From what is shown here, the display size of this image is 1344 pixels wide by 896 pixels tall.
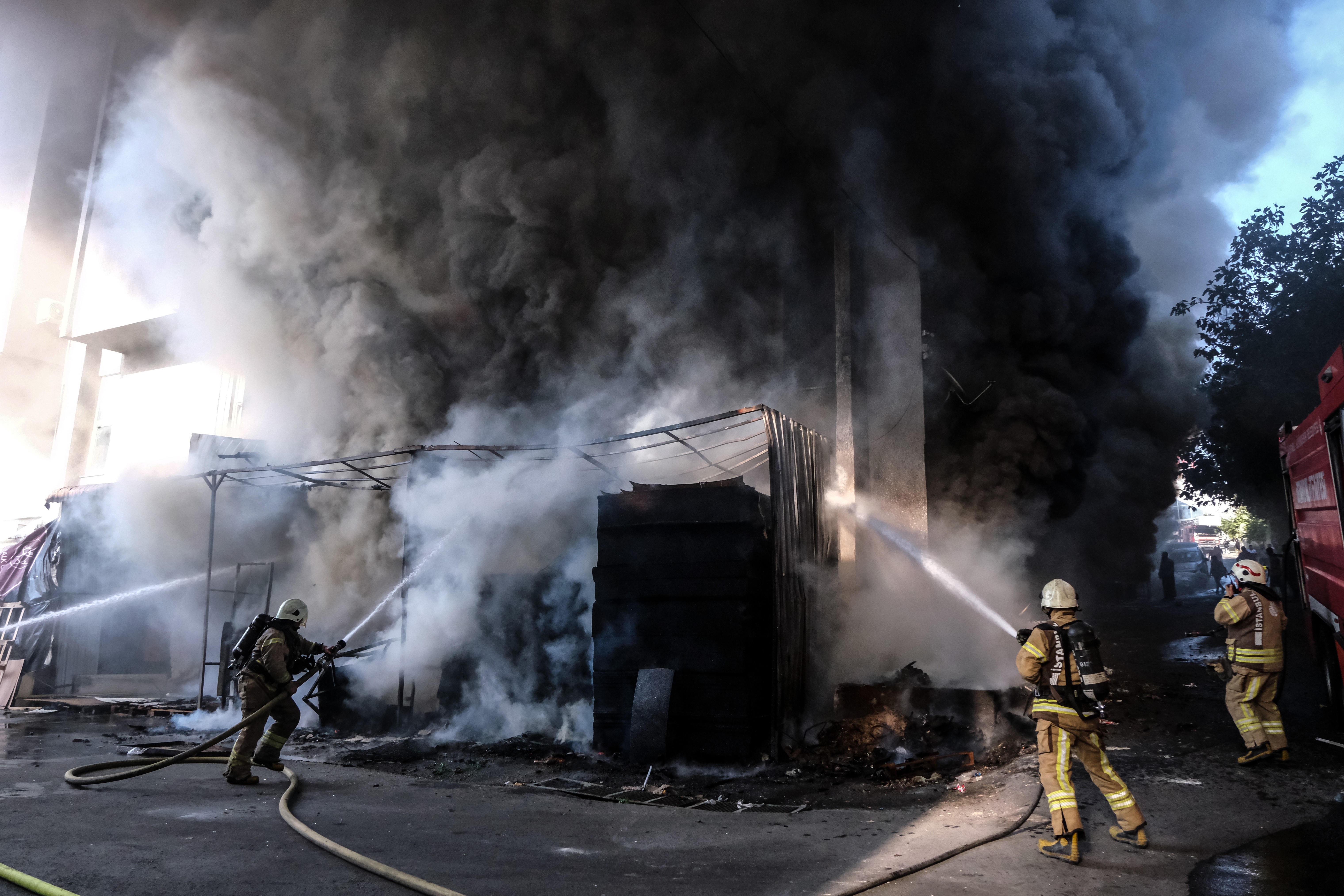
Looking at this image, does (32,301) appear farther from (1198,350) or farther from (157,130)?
(1198,350)

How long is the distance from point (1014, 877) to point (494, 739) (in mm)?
6130

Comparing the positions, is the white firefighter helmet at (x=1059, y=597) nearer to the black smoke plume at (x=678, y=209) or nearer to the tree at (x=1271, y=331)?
the black smoke plume at (x=678, y=209)

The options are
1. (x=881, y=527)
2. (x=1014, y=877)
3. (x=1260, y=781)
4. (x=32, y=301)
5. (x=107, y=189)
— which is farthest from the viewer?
(x=32, y=301)

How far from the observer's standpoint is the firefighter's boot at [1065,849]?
385cm

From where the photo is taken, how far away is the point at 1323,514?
6.09 meters

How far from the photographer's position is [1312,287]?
1469 cm

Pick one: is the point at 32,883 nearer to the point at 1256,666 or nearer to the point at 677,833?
the point at 677,833

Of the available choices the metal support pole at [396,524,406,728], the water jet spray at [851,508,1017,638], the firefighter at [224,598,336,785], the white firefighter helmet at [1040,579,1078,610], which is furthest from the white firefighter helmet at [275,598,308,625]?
the water jet spray at [851,508,1017,638]

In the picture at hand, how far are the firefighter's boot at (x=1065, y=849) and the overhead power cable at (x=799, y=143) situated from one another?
958cm

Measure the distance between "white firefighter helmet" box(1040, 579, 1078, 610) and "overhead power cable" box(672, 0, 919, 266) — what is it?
8.63 metres

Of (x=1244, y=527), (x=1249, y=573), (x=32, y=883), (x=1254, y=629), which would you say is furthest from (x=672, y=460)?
(x=1244, y=527)

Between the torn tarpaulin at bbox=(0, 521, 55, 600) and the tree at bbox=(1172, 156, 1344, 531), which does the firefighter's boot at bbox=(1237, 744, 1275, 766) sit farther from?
the torn tarpaulin at bbox=(0, 521, 55, 600)

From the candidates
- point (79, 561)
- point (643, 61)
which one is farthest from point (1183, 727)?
point (79, 561)

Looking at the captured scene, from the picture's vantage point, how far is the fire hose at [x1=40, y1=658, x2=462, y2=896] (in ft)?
11.3
